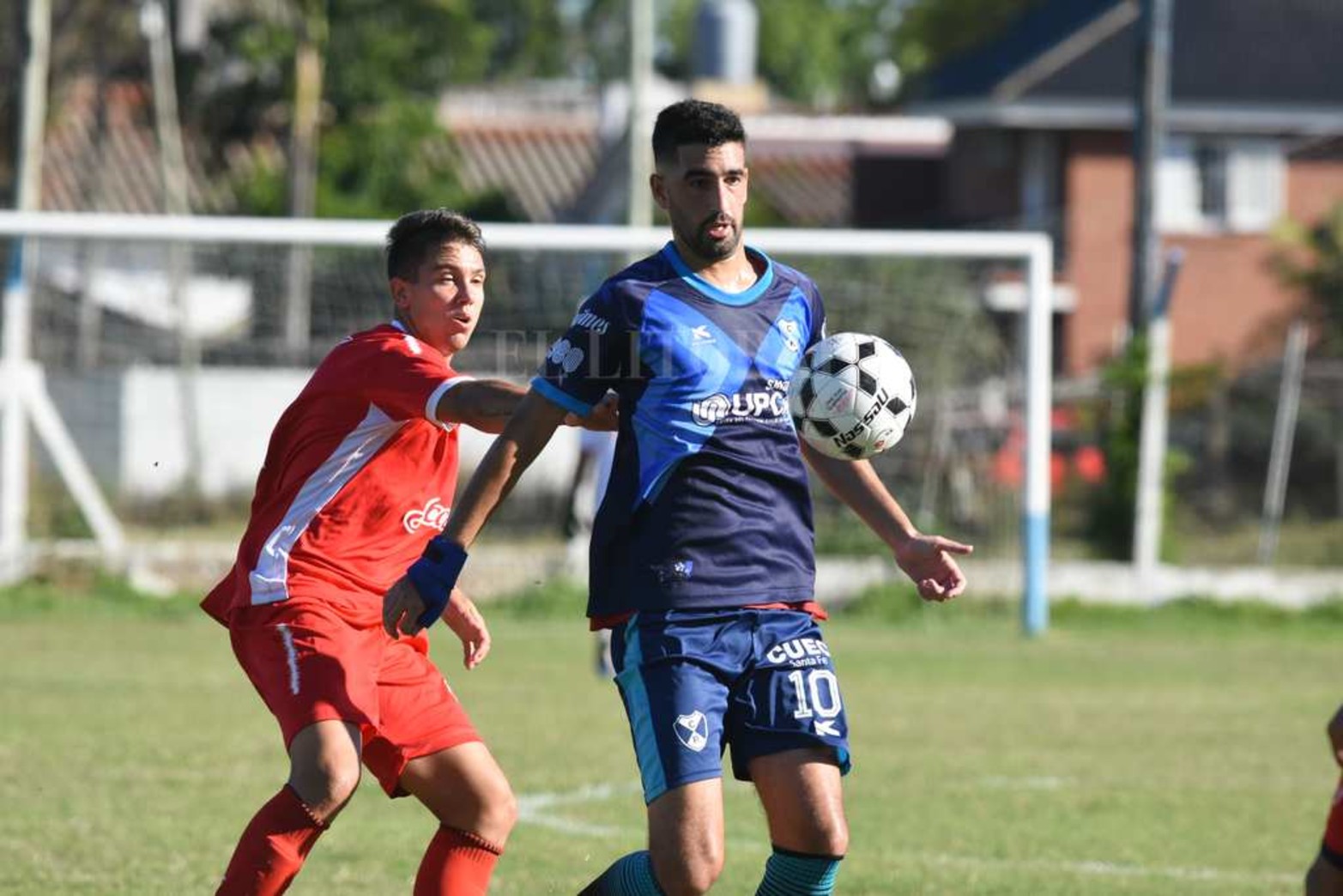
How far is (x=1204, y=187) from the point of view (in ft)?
117

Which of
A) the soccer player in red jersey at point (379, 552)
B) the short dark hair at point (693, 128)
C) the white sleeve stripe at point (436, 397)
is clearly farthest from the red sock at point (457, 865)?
the short dark hair at point (693, 128)

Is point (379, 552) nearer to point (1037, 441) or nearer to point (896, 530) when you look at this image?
point (896, 530)

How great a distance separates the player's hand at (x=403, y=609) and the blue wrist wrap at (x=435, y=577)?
1 centimetres

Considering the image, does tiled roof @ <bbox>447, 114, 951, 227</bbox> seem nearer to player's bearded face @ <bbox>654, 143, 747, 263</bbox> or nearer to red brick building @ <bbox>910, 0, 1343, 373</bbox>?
red brick building @ <bbox>910, 0, 1343, 373</bbox>

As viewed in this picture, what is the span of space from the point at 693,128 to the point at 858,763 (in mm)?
5217

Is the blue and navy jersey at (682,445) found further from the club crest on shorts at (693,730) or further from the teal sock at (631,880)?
the teal sock at (631,880)

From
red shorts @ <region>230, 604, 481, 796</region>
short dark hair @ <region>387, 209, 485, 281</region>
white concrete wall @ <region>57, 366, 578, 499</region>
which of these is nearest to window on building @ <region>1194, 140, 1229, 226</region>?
white concrete wall @ <region>57, 366, 578, 499</region>

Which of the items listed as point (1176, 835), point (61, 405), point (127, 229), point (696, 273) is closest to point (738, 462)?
point (696, 273)

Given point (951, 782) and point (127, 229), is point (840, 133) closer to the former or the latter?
point (127, 229)

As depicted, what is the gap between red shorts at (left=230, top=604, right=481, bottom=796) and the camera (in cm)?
551

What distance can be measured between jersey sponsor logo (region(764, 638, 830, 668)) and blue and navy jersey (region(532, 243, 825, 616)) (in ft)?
0.38

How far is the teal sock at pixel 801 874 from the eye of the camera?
17.0 feet

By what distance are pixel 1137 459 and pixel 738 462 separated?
13606mm

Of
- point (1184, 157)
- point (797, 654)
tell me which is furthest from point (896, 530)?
point (1184, 157)
